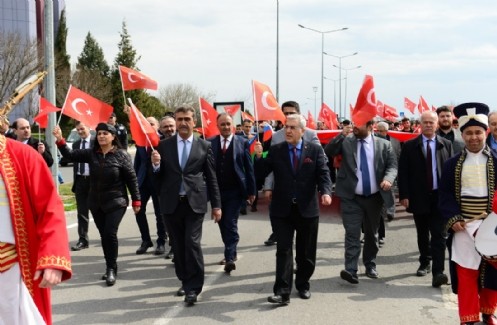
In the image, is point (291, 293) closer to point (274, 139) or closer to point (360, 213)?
point (360, 213)

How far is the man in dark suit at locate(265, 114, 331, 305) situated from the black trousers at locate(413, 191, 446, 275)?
151cm

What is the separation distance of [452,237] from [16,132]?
20.7ft

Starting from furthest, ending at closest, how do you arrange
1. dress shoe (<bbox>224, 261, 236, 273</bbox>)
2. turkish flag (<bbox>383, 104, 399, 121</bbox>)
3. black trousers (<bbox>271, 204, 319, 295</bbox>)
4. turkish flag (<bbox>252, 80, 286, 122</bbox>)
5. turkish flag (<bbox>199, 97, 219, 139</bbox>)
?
turkish flag (<bbox>383, 104, 399, 121</bbox>) < turkish flag (<bbox>199, 97, 219, 139</bbox>) < turkish flag (<bbox>252, 80, 286, 122</bbox>) < dress shoe (<bbox>224, 261, 236, 273</bbox>) < black trousers (<bbox>271, 204, 319, 295</bbox>)

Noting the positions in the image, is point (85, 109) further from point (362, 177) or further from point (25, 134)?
point (362, 177)

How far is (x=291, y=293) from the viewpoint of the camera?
6578 millimetres

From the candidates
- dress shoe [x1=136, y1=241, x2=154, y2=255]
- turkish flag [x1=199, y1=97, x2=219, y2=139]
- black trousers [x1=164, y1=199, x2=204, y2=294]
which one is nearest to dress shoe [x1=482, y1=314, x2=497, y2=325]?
black trousers [x1=164, y1=199, x2=204, y2=294]

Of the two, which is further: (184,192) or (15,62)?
(15,62)

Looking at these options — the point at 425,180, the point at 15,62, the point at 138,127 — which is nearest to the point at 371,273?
the point at 425,180

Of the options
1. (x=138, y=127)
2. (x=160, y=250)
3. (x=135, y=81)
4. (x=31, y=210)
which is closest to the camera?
(x=31, y=210)

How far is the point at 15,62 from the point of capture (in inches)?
1385

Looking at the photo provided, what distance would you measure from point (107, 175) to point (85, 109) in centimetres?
127

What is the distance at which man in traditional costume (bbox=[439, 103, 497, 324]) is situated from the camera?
512cm

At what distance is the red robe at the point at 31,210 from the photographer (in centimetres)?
328

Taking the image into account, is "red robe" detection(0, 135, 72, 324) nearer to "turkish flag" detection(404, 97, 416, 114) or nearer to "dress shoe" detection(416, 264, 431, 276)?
"dress shoe" detection(416, 264, 431, 276)
